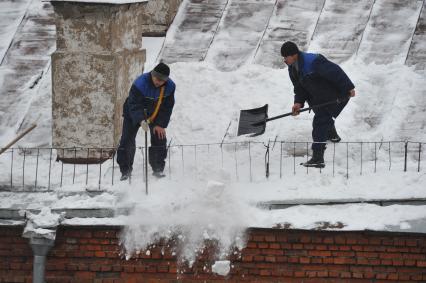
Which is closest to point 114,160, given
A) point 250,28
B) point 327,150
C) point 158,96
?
point 158,96

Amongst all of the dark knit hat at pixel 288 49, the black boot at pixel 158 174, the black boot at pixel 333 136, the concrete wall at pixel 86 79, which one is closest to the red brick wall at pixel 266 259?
the black boot at pixel 158 174

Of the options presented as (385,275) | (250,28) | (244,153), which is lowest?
(385,275)

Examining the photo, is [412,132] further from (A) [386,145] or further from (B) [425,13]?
(B) [425,13]

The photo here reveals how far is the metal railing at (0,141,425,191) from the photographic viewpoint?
9445mm

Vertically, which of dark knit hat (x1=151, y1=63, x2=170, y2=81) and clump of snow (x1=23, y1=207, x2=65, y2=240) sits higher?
dark knit hat (x1=151, y1=63, x2=170, y2=81)

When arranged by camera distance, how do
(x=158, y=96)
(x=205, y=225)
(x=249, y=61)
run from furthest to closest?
(x=249, y=61) < (x=158, y=96) < (x=205, y=225)

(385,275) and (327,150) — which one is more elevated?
(327,150)

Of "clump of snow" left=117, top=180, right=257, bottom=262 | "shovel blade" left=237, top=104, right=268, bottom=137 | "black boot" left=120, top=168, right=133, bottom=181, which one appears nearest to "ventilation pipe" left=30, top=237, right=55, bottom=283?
"clump of snow" left=117, top=180, right=257, bottom=262

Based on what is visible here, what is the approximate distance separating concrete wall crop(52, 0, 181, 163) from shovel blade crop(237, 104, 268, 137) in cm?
122

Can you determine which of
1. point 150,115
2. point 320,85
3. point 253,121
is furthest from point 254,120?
point 150,115

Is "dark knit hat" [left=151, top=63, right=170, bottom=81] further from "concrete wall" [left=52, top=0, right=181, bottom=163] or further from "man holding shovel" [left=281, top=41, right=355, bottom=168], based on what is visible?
"man holding shovel" [left=281, top=41, right=355, bottom=168]

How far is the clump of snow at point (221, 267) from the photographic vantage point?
8.81m

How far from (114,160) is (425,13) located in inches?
167

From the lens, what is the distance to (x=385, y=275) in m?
8.86
